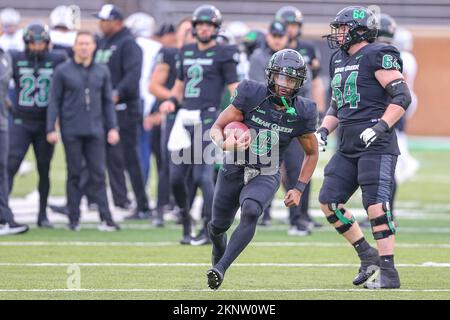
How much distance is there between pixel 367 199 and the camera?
25.6 feet

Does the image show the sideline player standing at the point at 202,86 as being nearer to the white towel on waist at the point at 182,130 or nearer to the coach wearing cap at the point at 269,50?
the white towel on waist at the point at 182,130

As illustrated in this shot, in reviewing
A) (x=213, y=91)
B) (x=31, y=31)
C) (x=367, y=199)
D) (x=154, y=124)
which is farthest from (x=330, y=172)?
(x=154, y=124)

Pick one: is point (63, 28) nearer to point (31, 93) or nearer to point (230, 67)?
point (31, 93)

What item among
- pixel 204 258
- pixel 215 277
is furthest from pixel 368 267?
pixel 204 258

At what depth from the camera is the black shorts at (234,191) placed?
7.49 m

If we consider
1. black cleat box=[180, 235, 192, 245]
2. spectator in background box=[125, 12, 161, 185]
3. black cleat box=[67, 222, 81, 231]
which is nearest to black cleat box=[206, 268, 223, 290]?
black cleat box=[180, 235, 192, 245]

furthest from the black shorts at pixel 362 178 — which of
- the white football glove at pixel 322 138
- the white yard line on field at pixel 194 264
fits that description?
the white yard line on field at pixel 194 264

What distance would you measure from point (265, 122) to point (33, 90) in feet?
13.8

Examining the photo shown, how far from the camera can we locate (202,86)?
10.2m

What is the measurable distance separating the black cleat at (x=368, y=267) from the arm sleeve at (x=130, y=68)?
501 cm

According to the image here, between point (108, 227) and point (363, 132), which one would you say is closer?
point (363, 132)
